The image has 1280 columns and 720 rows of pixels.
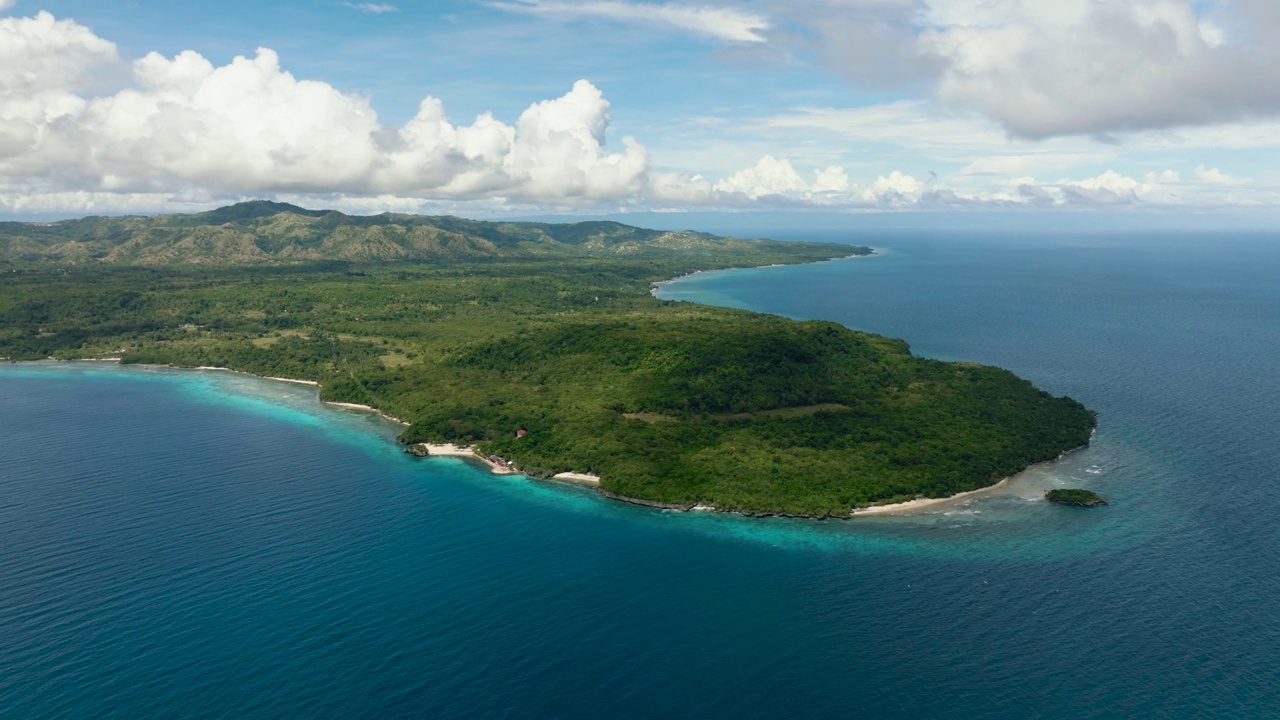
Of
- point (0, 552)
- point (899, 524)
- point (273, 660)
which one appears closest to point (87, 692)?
point (273, 660)

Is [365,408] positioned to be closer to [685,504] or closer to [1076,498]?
[685,504]

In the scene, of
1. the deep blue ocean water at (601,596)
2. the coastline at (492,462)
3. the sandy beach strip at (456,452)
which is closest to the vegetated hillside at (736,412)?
the coastline at (492,462)

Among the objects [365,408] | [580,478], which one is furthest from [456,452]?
[365,408]

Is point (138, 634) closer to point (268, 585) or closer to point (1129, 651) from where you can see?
point (268, 585)

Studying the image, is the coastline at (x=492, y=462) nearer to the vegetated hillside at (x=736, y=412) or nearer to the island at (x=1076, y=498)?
the vegetated hillside at (x=736, y=412)

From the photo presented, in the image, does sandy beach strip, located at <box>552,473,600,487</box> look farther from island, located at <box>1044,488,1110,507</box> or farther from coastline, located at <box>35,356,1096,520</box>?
island, located at <box>1044,488,1110,507</box>

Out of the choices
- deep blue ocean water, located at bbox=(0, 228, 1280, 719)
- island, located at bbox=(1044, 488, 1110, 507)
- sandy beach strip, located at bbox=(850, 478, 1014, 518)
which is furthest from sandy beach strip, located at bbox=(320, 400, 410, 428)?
island, located at bbox=(1044, 488, 1110, 507)
